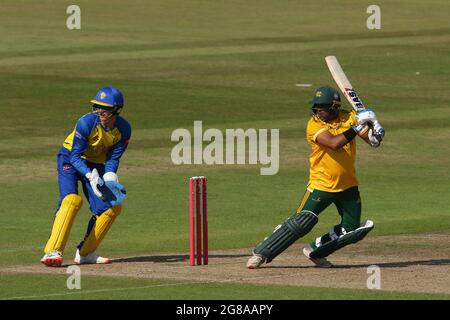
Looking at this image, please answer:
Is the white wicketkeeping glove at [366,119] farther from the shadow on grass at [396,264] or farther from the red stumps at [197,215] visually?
the red stumps at [197,215]

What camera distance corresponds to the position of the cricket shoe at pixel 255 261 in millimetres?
15234

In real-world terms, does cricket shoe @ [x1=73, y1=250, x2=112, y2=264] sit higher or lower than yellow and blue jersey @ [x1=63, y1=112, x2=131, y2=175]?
lower

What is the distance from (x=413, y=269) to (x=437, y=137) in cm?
1177

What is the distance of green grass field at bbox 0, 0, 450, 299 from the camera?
18250 mm

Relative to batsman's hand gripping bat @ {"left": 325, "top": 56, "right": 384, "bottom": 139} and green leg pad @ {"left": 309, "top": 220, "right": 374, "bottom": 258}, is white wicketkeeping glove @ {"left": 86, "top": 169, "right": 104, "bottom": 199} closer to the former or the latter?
green leg pad @ {"left": 309, "top": 220, "right": 374, "bottom": 258}

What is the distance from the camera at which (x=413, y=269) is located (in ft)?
50.3

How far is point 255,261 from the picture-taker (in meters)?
15.3

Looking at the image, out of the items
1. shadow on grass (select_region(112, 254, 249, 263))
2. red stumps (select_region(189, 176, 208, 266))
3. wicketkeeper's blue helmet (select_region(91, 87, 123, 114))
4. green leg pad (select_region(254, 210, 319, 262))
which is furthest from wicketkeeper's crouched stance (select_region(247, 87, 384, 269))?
wicketkeeper's blue helmet (select_region(91, 87, 123, 114))

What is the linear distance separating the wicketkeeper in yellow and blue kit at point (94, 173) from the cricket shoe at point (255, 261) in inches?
60.5

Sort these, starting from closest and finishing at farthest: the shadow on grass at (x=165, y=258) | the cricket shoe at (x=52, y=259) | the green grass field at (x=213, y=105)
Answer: the cricket shoe at (x=52, y=259) < the shadow on grass at (x=165, y=258) < the green grass field at (x=213, y=105)

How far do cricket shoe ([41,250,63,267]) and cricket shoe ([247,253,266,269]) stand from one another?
1.95m

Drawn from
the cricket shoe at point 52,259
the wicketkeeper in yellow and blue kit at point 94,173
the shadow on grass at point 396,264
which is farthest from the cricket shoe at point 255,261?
the cricket shoe at point 52,259

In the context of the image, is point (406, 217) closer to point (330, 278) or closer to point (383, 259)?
point (383, 259)
